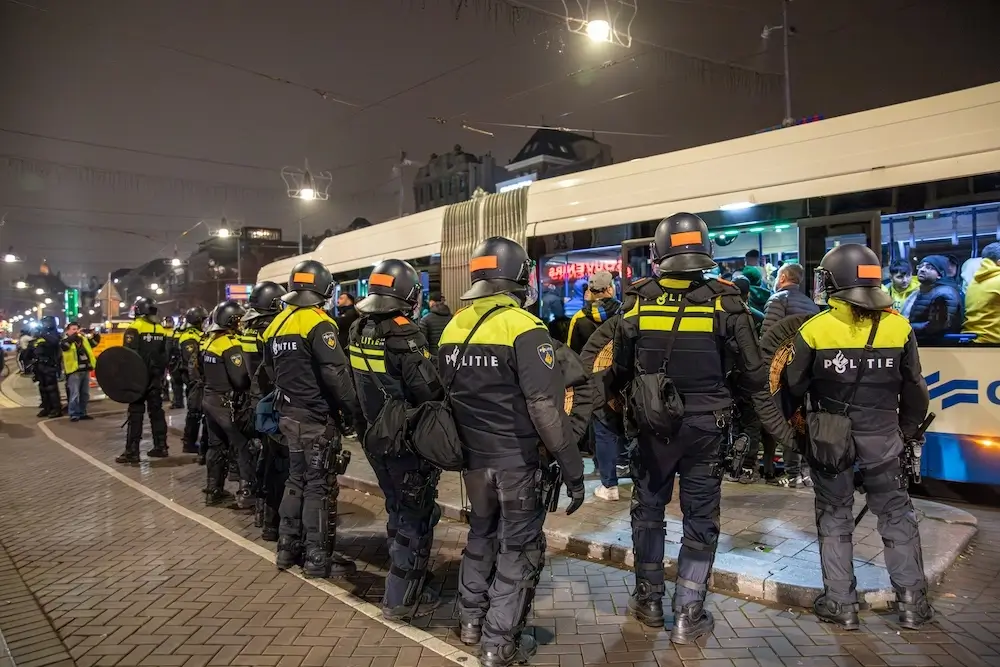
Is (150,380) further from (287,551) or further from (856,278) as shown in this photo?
(856,278)

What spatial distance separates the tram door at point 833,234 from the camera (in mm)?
5887

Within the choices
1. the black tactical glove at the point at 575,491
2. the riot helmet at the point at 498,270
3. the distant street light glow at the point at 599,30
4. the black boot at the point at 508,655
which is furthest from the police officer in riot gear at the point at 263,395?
the distant street light glow at the point at 599,30

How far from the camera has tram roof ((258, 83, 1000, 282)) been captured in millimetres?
5453

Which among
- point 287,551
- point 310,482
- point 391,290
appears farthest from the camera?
point 287,551

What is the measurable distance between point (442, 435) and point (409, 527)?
0.88 metres

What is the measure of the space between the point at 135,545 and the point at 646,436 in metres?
4.73

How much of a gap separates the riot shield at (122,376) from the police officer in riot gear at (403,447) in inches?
261

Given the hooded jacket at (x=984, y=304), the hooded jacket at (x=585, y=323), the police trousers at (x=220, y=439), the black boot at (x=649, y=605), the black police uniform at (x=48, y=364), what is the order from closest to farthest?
the black boot at (x=649, y=605)
the hooded jacket at (x=984, y=304)
the hooded jacket at (x=585, y=323)
the police trousers at (x=220, y=439)
the black police uniform at (x=48, y=364)

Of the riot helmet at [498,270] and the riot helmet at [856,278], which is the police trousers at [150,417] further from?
the riot helmet at [856,278]

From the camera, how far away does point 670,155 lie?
736cm

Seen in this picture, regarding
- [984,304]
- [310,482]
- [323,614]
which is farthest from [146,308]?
[984,304]

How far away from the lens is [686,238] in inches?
153

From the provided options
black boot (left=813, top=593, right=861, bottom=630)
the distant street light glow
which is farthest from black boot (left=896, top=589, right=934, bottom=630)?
the distant street light glow

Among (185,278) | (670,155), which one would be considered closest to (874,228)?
(670,155)
